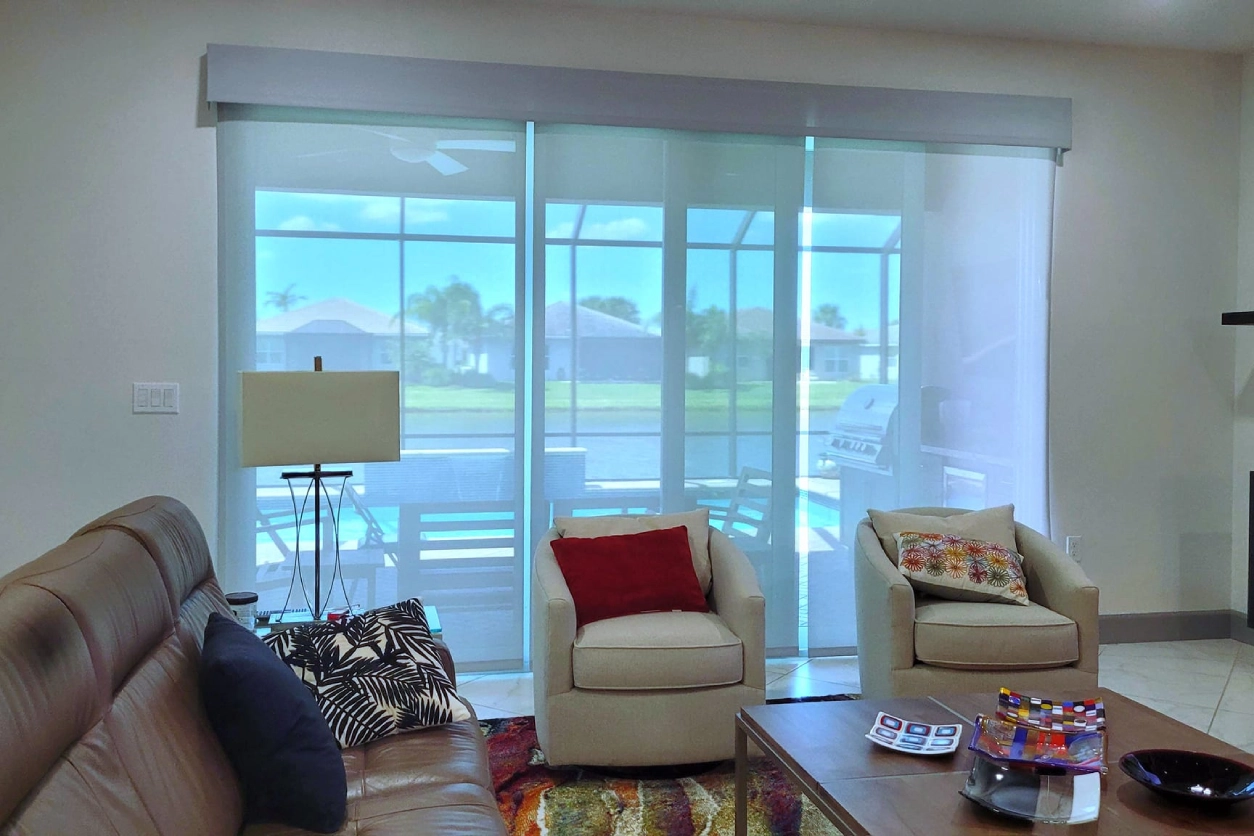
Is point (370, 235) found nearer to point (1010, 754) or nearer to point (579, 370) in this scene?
point (579, 370)

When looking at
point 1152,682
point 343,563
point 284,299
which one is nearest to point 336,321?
point 284,299

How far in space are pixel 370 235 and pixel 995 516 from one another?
2629 mm

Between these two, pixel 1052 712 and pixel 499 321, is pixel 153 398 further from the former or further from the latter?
pixel 1052 712

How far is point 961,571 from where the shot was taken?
11.1 feet

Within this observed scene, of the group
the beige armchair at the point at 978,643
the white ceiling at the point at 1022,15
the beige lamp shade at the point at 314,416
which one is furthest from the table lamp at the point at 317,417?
the white ceiling at the point at 1022,15

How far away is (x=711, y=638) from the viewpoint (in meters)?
2.99

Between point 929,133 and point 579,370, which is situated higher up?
point 929,133

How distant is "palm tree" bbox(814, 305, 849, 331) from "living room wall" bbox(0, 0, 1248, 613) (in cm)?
99

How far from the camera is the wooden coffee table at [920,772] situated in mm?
1809

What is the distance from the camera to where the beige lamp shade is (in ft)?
9.40

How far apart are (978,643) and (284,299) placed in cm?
282

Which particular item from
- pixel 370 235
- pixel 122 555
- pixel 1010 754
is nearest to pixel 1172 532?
pixel 1010 754

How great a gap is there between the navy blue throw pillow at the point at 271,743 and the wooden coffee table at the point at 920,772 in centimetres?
97

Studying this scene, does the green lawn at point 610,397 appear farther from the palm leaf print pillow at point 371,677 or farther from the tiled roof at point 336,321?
the palm leaf print pillow at point 371,677
